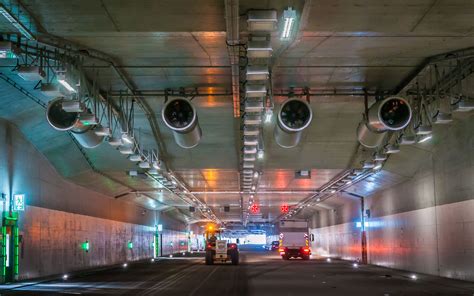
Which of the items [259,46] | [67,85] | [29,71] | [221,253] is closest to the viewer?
[259,46]

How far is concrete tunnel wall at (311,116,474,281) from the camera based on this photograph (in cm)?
2275

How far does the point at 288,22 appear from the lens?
1197cm

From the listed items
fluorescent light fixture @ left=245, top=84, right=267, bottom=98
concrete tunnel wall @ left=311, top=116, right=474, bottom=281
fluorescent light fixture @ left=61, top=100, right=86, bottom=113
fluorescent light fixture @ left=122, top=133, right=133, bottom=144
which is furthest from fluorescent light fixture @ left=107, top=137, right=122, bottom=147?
concrete tunnel wall @ left=311, top=116, right=474, bottom=281

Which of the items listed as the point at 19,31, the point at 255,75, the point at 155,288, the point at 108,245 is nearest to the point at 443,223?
the point at 155,288

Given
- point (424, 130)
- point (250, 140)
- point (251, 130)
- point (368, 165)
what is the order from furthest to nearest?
1. point (368, 165)
2. point (250, 140)
3. point (251, 130)
4. point (424, 130)

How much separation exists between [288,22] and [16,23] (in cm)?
572

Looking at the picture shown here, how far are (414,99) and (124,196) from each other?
28.5m

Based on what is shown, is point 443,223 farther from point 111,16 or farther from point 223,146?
point 111,16

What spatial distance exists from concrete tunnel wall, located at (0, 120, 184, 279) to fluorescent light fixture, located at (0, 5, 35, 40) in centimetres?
1059

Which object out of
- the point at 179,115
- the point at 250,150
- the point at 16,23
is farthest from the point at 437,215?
the point at 16,23

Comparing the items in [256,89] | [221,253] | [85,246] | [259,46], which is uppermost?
[259,46]

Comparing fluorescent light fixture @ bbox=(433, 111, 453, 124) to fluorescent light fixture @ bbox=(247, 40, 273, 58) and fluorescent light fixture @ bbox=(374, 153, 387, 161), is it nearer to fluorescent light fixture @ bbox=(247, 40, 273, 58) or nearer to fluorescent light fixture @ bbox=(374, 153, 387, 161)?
fluorescent light fixture @ bbox=(374, 153, 387, 161)

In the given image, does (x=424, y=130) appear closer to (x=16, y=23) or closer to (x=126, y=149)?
(x=126, y=149)

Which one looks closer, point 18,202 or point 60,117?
point 60,117
